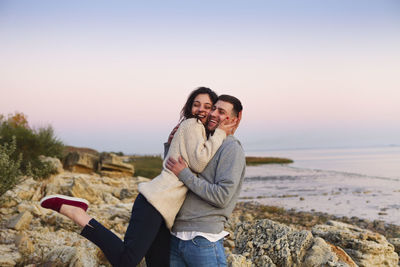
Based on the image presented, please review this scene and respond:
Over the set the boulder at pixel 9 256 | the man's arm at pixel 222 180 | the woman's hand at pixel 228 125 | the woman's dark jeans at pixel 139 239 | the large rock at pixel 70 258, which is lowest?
the boulder at pixel 9 256

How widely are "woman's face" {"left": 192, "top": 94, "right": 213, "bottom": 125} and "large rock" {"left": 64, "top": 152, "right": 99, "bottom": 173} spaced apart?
46.0ft

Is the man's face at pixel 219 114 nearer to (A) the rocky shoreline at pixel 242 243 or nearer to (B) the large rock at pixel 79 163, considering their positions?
(A) the rocky shoreline at pixel 242 243

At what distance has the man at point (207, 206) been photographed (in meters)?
3.09

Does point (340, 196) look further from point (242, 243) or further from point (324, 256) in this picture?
point (324, 256)

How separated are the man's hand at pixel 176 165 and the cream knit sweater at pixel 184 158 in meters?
0.04

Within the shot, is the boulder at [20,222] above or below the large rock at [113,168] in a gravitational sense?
above

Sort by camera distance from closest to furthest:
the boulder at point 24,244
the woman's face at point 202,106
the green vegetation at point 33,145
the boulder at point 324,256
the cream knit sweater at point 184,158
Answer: the cream knit sweater at point 184,158, the woman's face at point 202,106, the boulder at point 324,256, the boulder at point 24,244, the green vegetation at point 33,145

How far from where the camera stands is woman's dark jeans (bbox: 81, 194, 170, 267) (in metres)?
3.27

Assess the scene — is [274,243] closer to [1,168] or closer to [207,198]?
[207,198]

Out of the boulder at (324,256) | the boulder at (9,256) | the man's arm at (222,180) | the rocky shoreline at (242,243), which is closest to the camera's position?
the man's arm at (222,180)

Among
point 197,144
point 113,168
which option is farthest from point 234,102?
point 113,168

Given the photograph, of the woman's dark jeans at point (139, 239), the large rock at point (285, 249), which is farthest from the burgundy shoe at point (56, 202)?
the large rock at point (285, 249)

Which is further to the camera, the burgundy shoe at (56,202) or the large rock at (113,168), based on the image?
the large rock at (113,168)

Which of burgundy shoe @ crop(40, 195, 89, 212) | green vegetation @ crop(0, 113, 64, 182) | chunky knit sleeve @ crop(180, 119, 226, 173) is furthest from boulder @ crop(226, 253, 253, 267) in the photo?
green vegetation @ crop(0, 113, 64, 182)
